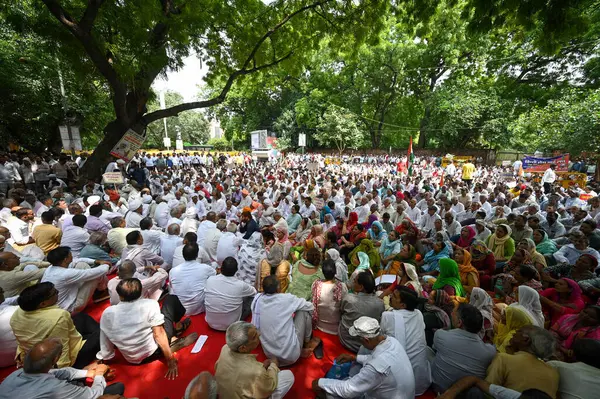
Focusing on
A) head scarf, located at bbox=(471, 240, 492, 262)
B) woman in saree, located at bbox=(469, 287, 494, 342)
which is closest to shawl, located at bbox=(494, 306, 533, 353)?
woman in saree, located at bbox=(469, 287, 494, 342)

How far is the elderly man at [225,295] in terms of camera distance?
329 cm

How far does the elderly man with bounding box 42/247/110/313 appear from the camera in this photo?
315 centimetres

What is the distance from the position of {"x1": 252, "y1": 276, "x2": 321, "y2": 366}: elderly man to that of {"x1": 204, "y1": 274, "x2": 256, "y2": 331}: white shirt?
1.67 feet

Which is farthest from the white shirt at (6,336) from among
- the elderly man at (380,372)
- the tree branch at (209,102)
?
the tree branch at (209,102)

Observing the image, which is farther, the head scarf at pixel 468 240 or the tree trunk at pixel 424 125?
the tree trunk at pixel 424 125

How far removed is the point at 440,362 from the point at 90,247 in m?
4.98

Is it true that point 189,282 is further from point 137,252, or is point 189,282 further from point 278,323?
point 278,323

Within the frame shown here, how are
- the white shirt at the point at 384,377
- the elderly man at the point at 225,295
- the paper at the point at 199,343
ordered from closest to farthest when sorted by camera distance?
the white shirt at the point at 384,377 < the paper at the point at 199,343 < the elderly man at the point at 225,295

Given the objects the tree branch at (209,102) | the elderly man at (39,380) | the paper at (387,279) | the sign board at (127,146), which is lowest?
the paper at (387,279)

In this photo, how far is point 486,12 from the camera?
12.2 feet

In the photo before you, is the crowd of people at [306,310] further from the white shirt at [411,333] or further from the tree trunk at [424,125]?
the tree trunk at [424,125]

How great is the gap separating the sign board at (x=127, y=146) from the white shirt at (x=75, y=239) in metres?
3.79

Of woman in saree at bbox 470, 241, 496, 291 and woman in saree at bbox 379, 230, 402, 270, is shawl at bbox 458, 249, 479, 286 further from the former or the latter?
woman in saree at bbox 379, 230, 402, 270

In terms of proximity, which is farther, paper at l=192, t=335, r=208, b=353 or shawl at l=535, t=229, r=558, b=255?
shawl at l=535, t=229, r=558, b=255
